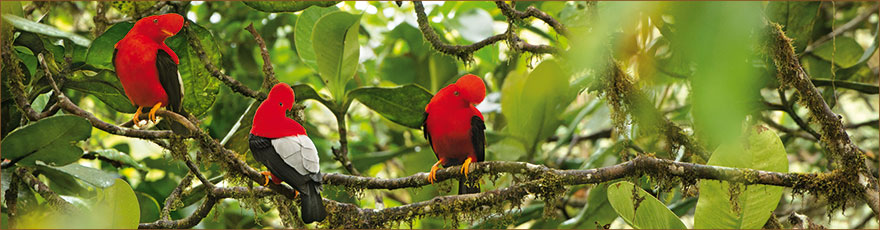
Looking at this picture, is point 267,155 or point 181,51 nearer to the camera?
point 267,155

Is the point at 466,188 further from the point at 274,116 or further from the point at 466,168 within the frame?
the point at 274,116

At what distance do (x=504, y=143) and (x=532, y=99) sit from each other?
0.83ft

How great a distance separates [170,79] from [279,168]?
46cm

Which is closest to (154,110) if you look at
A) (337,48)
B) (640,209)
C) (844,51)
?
(337,48)

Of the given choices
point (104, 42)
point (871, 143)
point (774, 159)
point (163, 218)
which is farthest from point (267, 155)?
point (871, 143)

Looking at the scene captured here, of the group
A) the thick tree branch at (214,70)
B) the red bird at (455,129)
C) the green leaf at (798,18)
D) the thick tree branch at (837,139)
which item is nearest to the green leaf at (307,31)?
the thick tree branch at (214,70)

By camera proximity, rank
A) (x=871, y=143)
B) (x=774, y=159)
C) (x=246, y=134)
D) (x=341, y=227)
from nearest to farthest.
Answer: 1. (x=774, y=159)
2. (x=341, y=227)
3. (x=246, y=134)
4. (x=871, y=143)

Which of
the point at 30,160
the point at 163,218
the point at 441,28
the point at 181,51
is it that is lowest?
the point at 163,218

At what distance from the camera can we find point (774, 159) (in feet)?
4.95

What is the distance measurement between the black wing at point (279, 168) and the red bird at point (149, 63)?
368 mm

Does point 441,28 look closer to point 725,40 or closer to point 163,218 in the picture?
point 163,218

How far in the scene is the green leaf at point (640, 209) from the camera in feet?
4.78

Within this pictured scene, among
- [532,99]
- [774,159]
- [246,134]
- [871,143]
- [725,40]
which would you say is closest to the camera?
[725,40]

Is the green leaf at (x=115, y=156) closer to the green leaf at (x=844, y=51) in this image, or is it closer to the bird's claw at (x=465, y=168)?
the bird's claw at (x=465, y=168)
